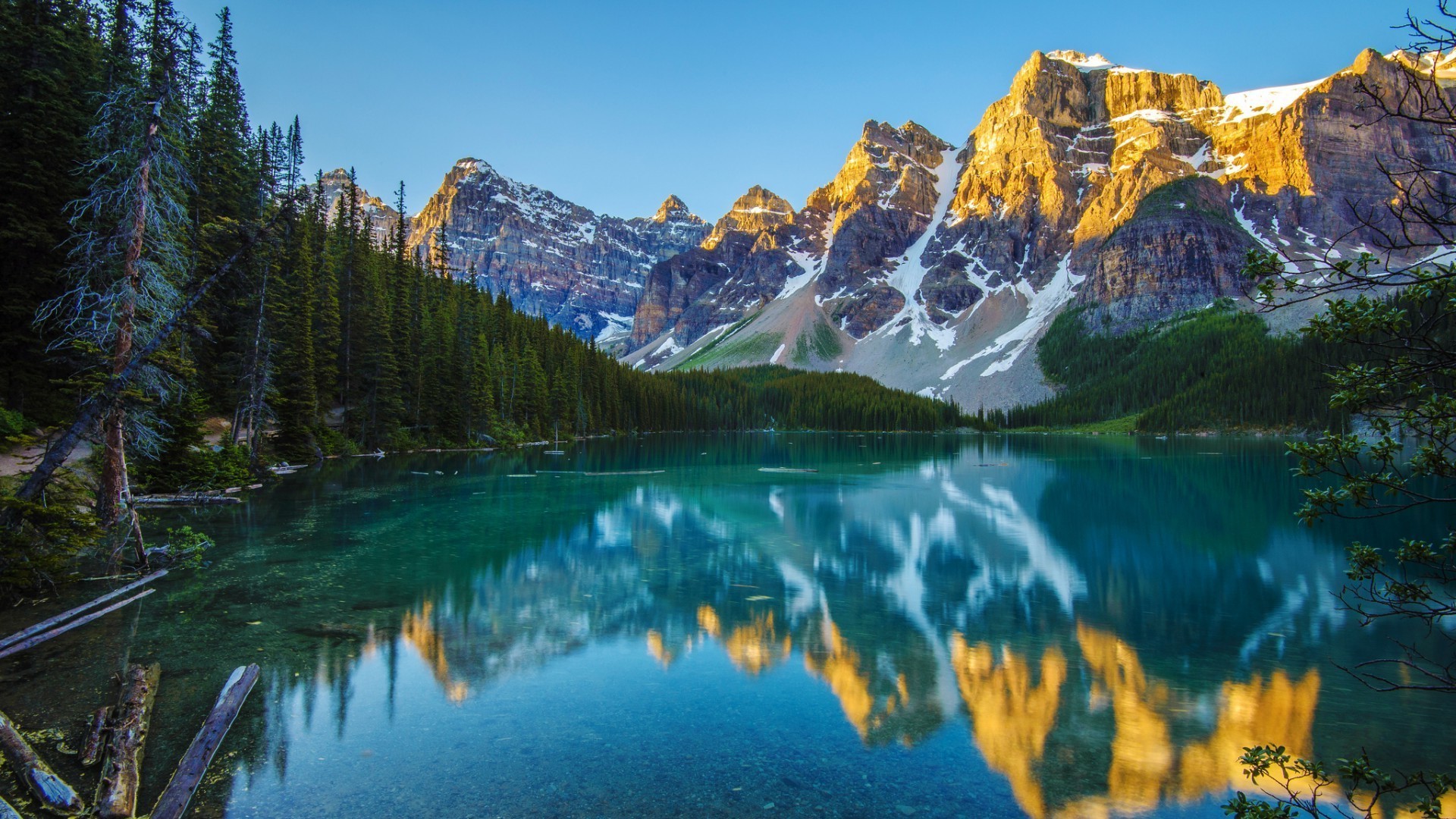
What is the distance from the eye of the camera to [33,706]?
10.1 meters

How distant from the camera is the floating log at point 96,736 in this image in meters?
8.68

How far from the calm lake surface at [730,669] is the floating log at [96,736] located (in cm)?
28

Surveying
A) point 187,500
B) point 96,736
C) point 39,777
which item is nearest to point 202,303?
point 187,500

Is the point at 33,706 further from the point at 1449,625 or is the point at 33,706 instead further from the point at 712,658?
the point at 1449,625

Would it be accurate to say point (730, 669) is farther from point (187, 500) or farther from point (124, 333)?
point (187, 500)

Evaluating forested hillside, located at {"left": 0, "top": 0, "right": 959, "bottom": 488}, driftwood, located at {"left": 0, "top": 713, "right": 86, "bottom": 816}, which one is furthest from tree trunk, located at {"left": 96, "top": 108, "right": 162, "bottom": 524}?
driftwood, located at {"left": 0, "top": 713, "right": 86, "bottom": 816}

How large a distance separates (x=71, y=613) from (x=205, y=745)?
7645 millimetres

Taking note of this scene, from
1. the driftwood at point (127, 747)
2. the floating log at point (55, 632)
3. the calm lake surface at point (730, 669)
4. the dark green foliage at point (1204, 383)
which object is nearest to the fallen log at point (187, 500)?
the calm lake surface at point (730, 669)

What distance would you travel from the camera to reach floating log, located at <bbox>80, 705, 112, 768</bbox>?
28.5 feet

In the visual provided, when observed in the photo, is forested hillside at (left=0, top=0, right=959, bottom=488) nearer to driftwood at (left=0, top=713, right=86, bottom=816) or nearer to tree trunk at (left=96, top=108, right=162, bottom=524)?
tree trunk at (left=96, top=108, right=162, bottom=524)

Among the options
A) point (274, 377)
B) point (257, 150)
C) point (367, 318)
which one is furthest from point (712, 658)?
point (257, 150)

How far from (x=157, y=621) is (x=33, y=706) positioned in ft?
14.3

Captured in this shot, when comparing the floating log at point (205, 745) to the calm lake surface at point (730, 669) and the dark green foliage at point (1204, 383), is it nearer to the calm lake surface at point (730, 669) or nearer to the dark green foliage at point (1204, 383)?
the calm lake surface at point (730, 669)

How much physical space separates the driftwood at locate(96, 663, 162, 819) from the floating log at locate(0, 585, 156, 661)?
223 centimetres
